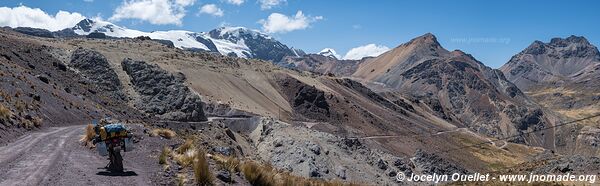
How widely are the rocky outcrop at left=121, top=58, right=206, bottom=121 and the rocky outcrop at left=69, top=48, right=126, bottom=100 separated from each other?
8.43 feet

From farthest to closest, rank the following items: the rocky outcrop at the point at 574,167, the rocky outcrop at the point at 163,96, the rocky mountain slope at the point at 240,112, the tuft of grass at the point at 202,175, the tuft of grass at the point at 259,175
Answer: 1. the rocky outcrop at the point at 163,96
2. the rocky mountain slope at the point at 240,112
3. the rocky outcrop at the point at 574,167
4. the tuft of grass at the point at 259,175
5. the tuft of grass at the point at 202,175

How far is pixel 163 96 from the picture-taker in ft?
217

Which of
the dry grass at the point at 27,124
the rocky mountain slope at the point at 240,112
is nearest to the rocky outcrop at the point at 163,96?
the rocky mountain slope at the point at 240,112

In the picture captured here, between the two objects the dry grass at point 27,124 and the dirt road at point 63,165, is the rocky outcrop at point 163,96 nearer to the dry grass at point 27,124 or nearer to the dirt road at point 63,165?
the dry grass at point 27,124

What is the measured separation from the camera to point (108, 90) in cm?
6638

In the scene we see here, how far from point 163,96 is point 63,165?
51.8 m

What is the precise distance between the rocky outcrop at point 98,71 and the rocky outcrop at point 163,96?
257 centimetres

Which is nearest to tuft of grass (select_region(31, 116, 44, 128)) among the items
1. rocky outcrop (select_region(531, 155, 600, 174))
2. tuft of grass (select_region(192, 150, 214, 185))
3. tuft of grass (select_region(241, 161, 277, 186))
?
tuft of grass (select_region(241, 161, 277, 186))

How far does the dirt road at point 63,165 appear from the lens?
13.4 metres

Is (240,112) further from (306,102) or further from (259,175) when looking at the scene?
(259,175)

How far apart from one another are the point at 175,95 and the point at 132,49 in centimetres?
4110

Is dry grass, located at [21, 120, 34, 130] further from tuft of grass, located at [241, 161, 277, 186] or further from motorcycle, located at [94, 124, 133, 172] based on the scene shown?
tuft of grass, located at [241, 161, 277, 186]

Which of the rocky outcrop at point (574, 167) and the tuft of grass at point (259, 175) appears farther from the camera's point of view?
the rocky outcrop at point (574, 167)

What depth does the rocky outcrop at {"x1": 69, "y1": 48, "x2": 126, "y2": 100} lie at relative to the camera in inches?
2645
